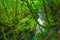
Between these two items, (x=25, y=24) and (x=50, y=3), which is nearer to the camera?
(x=50, y=3)

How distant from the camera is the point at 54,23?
1.53 meters

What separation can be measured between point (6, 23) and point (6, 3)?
0.68ft

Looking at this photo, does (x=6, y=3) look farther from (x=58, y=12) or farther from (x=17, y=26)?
(x=58, y=12)

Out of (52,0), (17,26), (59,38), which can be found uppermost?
(52,0)

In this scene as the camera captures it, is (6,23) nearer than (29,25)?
Yes

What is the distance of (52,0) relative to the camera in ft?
5.16

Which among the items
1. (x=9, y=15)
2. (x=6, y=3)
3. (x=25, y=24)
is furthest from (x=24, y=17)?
(x=6, y=3)

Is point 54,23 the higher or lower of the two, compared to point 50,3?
lower

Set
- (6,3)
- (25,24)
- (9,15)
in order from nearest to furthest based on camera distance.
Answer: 1. (6,3)
2. (9,15)
3. (25,24)

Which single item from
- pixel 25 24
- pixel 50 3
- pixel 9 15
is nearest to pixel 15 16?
pixel 9 15

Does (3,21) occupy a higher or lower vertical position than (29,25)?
higher

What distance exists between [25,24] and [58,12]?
37 cm

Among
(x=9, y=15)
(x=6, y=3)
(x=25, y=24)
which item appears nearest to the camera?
(x=6, y=3)

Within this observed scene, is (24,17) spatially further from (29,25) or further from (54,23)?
(54,23)
